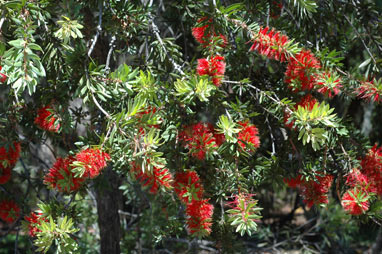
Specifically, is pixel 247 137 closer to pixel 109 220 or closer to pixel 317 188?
pixel 317 188

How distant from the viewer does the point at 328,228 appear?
3418 mm

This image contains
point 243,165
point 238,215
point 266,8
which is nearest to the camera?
point 238,215

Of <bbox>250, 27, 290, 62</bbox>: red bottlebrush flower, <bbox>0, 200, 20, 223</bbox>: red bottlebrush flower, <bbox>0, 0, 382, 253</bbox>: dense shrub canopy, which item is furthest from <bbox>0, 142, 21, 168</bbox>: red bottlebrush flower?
<bbox>250, 27, 290, 62</bbox>: red bottlebrush flower

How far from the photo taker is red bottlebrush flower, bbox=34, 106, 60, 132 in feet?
5.25

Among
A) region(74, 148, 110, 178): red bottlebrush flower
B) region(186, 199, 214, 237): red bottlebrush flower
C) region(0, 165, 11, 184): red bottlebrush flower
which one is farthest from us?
region(0, 165, 11, 184): red bottlebrush flower

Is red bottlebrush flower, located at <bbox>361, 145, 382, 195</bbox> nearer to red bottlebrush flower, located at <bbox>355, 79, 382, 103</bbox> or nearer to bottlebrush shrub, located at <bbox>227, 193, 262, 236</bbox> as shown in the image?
red bottlebrush flower, located at <bbox>355, 79, 382, 103</bbox>

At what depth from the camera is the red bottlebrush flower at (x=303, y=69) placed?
1.59 m

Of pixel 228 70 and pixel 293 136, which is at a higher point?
pixel 228 70

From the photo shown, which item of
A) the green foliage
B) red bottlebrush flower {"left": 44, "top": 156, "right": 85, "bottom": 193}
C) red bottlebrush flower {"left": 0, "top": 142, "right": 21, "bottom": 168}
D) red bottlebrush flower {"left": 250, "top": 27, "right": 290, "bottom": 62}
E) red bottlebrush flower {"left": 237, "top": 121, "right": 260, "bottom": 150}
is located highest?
red bottlebrush flower {"left": 250, "top": 27, "right": 290, "bottom": 62}

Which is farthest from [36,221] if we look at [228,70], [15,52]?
Answer: [228,70]

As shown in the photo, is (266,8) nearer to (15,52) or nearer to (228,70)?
(228,70)

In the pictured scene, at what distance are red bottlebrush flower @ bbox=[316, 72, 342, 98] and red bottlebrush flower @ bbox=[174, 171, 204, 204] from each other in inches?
23.9

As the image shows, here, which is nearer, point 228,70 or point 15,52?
point 15,52

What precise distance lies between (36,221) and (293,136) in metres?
1.16
